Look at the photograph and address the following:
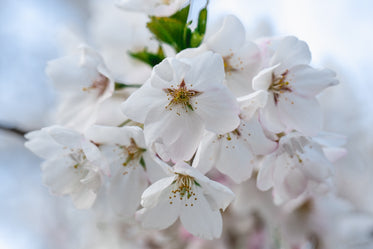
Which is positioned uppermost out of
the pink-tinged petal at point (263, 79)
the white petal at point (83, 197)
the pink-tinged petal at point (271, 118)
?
the pink-tinged petal at point (263, 79)

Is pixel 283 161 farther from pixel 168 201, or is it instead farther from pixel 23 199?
pixel 23 199

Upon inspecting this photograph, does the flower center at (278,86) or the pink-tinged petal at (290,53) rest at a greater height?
the pink-tinged petal at (290,53)

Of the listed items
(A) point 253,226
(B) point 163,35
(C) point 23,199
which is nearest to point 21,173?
(C) point 23,199

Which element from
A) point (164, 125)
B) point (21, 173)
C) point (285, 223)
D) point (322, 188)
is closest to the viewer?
point (164, 125)

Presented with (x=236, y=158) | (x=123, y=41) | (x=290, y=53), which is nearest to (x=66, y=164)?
(x=236, y=158)

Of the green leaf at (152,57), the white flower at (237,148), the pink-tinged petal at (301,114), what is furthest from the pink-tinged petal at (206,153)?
the green leaf at (152,57)

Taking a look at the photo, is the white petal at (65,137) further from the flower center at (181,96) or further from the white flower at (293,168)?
the white flower at (293,168)
